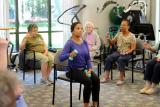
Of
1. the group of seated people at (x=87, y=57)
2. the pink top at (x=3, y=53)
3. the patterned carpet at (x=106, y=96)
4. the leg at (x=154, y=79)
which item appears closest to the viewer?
the pink top at (x=3, y=53)

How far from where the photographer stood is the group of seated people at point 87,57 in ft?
12.8

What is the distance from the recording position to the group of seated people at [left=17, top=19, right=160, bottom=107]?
12.8 feet

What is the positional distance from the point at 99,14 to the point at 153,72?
3.40 m

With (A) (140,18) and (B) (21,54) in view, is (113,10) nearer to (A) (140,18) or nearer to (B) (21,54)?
(A) (140,18)

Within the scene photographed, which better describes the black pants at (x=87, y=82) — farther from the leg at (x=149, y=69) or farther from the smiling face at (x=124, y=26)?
the smiling face at (x=124, y=26)

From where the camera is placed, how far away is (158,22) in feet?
24.1

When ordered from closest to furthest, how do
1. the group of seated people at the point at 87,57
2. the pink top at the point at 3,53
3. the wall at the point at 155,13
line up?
the pink top at the point at 3,53
the group of seated people at the point at 87,57
the wall at the point at 155,13

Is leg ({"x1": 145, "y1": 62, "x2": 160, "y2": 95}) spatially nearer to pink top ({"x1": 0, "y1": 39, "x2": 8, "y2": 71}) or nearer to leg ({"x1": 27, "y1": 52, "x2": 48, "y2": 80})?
leg ({"x1": 27, "y1": 52, "x2": 48, "y2": 80})

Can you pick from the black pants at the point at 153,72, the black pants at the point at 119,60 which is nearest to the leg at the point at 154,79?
the black pants at the point at 153,72

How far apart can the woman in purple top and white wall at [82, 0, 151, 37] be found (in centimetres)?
354

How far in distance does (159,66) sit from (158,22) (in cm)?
297

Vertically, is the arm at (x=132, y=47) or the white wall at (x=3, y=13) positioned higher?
the white wall at (x=3, y=13)

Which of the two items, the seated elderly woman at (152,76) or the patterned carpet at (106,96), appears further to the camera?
the seated elderly woman at (152,76)

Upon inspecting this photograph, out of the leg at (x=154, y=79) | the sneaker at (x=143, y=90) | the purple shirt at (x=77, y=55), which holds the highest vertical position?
the purple shirt at (x=77, y=55)
